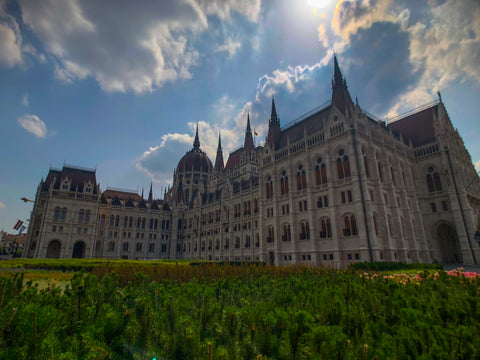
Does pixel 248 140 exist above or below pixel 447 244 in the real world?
above

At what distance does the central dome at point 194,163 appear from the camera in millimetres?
86500

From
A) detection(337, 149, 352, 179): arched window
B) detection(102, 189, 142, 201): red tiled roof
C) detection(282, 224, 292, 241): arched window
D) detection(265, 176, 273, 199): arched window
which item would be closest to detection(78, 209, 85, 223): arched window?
detection(102, 189, 142, 201): red tiled roof

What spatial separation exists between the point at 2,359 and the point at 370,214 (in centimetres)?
3146

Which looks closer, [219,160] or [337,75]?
[337,75]

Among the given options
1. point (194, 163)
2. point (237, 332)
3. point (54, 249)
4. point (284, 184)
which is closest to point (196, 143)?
point (194, 163)

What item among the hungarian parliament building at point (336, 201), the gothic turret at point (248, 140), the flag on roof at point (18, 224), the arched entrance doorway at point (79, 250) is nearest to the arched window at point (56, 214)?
the hungarian parliament building at point (336, 201)

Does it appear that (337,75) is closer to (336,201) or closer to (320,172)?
(320,172)

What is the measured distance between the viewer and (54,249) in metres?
52.2

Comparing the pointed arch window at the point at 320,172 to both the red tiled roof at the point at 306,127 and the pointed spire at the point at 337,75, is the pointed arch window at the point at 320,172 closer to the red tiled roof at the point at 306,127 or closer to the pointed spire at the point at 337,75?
the red tiled roof at the point at 306,127

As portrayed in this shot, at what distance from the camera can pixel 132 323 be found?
2.59 m

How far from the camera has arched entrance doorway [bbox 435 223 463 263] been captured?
36812 millimetres

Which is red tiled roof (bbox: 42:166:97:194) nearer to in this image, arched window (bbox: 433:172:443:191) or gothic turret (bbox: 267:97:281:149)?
gothic turret (bbox: 267:97:281:149)

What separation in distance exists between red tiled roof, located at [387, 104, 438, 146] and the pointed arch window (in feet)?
51.0

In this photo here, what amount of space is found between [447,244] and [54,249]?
69.8 m
